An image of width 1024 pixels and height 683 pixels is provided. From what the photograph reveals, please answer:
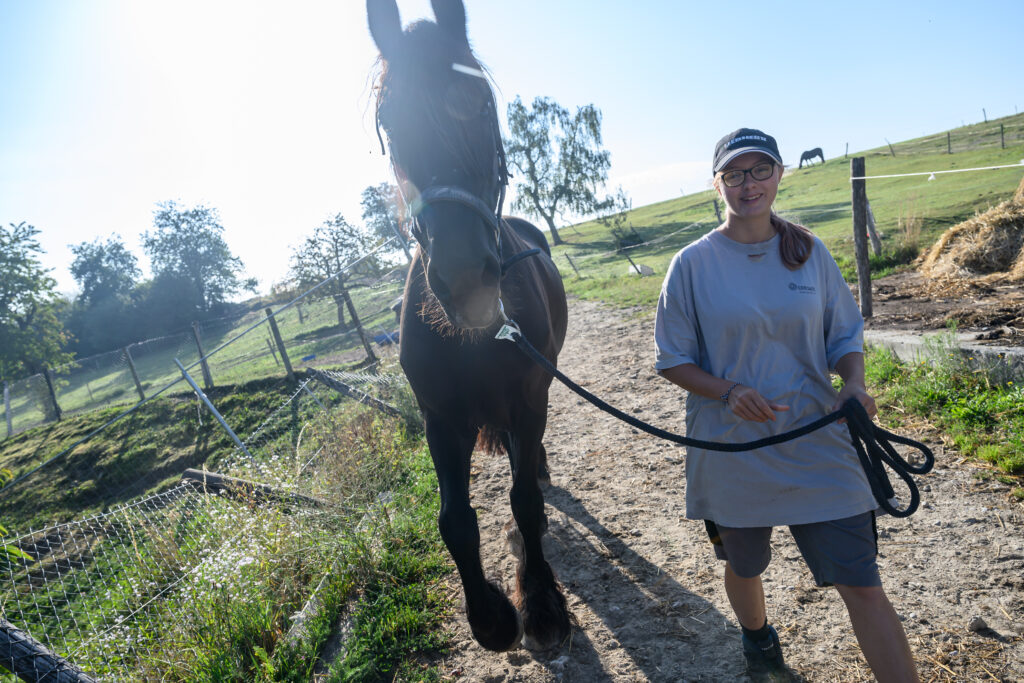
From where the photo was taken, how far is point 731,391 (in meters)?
1.66

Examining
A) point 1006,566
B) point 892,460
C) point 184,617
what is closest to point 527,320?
point 892,460

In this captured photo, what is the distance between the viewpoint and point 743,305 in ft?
5.60

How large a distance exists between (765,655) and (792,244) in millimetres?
1581

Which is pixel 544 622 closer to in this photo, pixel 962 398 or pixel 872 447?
pixel 872 447

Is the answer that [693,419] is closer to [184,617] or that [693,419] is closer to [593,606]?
[593,606]

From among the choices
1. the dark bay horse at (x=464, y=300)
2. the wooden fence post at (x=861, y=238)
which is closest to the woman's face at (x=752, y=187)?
the dark bay horse at (x=464, y=300)

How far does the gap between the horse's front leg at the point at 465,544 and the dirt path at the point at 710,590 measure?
29 cm

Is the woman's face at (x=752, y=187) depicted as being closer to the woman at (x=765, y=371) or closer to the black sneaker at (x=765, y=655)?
the woman at (x=765, y=371)

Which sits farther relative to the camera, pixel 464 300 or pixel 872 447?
pixel 464 300

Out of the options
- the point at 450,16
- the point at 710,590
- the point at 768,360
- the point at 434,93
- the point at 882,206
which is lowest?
the point at 710,590

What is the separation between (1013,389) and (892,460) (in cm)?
286

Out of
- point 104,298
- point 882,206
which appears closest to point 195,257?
point 104,298

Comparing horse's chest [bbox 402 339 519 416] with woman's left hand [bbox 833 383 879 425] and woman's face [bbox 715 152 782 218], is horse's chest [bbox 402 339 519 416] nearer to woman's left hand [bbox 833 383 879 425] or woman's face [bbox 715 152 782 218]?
woman's face [bbox 715 152 782 218]

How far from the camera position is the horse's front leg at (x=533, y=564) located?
8.45ft
